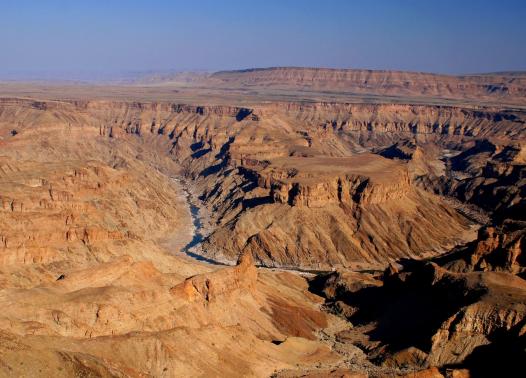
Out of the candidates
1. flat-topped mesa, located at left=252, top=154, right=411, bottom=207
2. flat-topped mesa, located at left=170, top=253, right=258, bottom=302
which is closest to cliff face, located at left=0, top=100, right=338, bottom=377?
flat-topped mesa, located at left=170, top=253, right=258, bottom=302

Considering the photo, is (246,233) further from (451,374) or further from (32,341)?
(32,341)

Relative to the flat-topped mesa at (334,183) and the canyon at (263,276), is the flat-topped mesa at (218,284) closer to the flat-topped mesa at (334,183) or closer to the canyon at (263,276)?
the canyon at (263,276)

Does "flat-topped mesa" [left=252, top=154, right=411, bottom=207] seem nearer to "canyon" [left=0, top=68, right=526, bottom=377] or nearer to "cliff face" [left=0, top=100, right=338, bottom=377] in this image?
"canyon" [left=0, top=68, right=526, bottom=377]

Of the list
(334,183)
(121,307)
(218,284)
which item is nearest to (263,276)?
(218,284)

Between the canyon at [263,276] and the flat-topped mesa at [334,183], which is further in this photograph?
the flat-topped mesa at [334,183]

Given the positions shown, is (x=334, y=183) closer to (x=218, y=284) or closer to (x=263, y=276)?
(x=263, y=276)

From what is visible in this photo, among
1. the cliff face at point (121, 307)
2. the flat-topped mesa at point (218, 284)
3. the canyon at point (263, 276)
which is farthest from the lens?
the flat-topped mesa at point (218, 284)

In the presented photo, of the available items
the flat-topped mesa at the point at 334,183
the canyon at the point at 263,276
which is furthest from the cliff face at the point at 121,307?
the flat-topped mesa at the point at 334,183

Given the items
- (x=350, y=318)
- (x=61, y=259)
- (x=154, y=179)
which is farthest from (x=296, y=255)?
(x=154, y=179)
